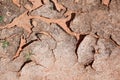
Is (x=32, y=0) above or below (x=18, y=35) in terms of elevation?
above

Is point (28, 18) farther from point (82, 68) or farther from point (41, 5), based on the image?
point (82, 68)

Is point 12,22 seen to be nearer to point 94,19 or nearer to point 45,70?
point 45,70

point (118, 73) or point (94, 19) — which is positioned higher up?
point (94, 19)

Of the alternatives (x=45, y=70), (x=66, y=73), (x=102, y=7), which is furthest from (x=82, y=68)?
(x=102, y=7)

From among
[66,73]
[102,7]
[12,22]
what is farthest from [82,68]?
[12,22]

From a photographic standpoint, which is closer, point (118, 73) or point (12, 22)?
point (118, 73)

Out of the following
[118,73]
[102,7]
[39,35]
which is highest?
[102,7]
